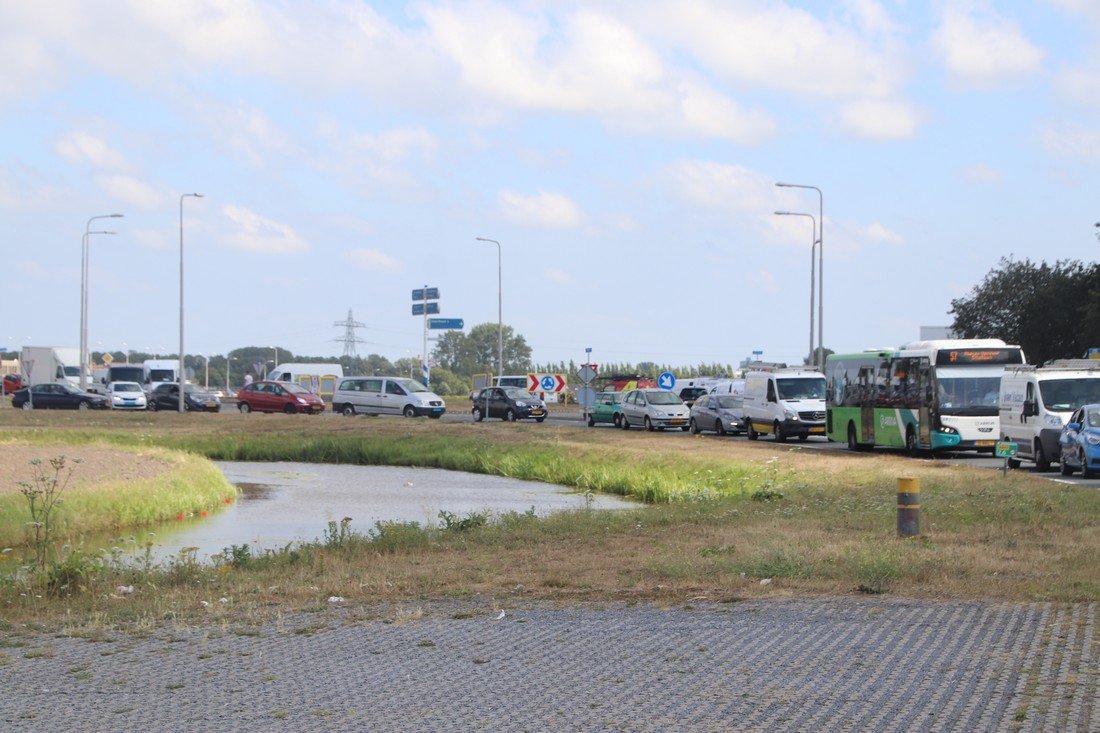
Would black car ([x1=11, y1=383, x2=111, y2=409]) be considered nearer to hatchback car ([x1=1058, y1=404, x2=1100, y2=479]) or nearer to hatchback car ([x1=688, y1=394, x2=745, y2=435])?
hatchback car ([x1=688, y1=394, x2=745, y2=435])

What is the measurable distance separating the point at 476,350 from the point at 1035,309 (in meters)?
110

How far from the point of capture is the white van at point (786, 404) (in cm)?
4172

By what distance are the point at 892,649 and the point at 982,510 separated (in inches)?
384

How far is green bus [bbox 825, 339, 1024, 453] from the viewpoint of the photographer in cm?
3155

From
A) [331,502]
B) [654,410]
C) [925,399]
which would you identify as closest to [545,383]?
[654,410]

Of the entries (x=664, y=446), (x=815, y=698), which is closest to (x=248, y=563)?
(x=815, y=698)

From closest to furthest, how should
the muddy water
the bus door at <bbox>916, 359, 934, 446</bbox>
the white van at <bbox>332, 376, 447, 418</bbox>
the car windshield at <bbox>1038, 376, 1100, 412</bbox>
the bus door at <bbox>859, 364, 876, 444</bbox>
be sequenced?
the muddy water
the car windshield at <bbox>1038, 376, 1100, 412</bbox>
the bus door at <bbox>916, 359, 934, 446</bbox>
the bus door at <bbox>859, 364, 876, 444</bbox>
the white van at <bbox>332, 376, 447, 418</bbox>

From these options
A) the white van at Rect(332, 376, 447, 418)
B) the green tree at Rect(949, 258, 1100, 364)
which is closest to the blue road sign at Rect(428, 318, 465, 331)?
the white van at Rect(332, 376, 447, 418)

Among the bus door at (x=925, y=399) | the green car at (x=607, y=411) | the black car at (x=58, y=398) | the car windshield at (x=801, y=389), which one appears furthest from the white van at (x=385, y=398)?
the bus door at (x=925, y=399)

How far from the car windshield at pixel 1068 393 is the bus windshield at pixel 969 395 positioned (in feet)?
11.4

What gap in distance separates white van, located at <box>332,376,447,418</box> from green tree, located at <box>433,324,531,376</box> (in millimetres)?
95183

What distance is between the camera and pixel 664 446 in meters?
37.0

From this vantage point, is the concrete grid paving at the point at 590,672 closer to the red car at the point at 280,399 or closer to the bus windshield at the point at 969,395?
the bus windshield at the point at 969,395

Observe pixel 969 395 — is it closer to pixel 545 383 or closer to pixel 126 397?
pixel 545 383
